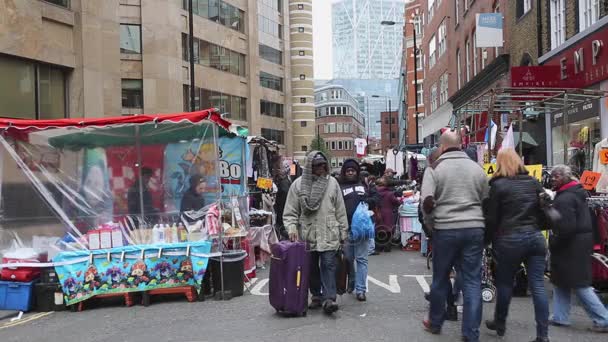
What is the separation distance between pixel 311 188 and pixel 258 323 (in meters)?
1.67

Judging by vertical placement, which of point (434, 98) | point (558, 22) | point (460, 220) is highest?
point (434, 98)

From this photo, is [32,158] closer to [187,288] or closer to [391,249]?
[187,288]

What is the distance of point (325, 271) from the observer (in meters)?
6.98

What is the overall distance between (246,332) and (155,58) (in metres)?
33.5

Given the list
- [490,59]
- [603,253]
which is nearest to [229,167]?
[603,253]

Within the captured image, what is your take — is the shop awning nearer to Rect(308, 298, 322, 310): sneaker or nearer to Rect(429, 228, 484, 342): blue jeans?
Rect(308, 298, 322, 310): sneaker

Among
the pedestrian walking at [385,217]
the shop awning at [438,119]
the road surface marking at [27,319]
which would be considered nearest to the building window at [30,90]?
the road surface marking at [27,319]

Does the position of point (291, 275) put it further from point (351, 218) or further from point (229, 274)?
point (229, 274)

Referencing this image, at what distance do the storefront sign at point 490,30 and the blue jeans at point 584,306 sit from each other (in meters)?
15.8

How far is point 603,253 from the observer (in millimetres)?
7230

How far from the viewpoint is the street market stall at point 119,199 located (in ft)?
27.1

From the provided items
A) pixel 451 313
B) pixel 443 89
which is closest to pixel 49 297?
pixel 451 313

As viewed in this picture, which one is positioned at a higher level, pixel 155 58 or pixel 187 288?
pixel 155 58

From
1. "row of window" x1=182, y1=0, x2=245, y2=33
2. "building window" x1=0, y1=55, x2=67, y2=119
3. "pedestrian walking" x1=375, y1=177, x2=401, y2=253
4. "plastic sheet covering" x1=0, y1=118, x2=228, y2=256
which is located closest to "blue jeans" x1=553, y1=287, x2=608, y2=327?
"plastic sheet covering" x1=0, y1=118, x2=228, y2=256
